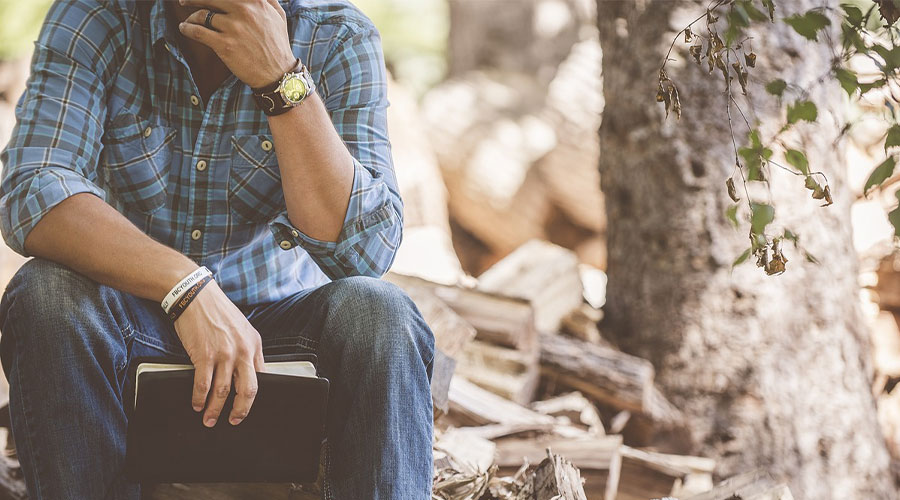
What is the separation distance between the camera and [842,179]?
9.52 ft

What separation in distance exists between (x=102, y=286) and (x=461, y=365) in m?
1.64

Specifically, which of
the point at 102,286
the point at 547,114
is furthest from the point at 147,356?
the point at 547,114

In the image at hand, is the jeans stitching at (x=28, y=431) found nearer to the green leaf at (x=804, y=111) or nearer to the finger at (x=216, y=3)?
the finger at (x=216, y=3)

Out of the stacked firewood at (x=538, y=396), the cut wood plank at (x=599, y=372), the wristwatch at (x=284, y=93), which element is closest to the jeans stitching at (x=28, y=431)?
the wristwatch at (x=284, y=93)

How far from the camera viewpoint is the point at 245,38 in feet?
5.09

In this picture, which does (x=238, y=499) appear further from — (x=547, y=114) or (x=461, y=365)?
(x=547, y=114)

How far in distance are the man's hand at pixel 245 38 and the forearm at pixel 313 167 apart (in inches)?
3.5

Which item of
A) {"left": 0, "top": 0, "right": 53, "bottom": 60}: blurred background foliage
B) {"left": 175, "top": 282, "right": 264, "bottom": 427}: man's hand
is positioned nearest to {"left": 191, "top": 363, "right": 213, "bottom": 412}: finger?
{"left": 175, "top": 282, "right": 264, "bottom": 427}: man's hand

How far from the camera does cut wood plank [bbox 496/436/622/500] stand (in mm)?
2389

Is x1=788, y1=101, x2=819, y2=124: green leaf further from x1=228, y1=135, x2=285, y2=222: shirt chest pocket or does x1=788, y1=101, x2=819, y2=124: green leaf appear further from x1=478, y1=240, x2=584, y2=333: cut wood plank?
x1=478, y1=240, x2=584, y2=333: cut wood plank

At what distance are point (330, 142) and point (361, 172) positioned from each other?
10cm

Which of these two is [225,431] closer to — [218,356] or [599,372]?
[218,356]

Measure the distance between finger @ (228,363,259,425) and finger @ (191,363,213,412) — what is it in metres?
0.05

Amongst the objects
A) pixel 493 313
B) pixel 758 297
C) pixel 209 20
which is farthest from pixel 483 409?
pixel 209 20
